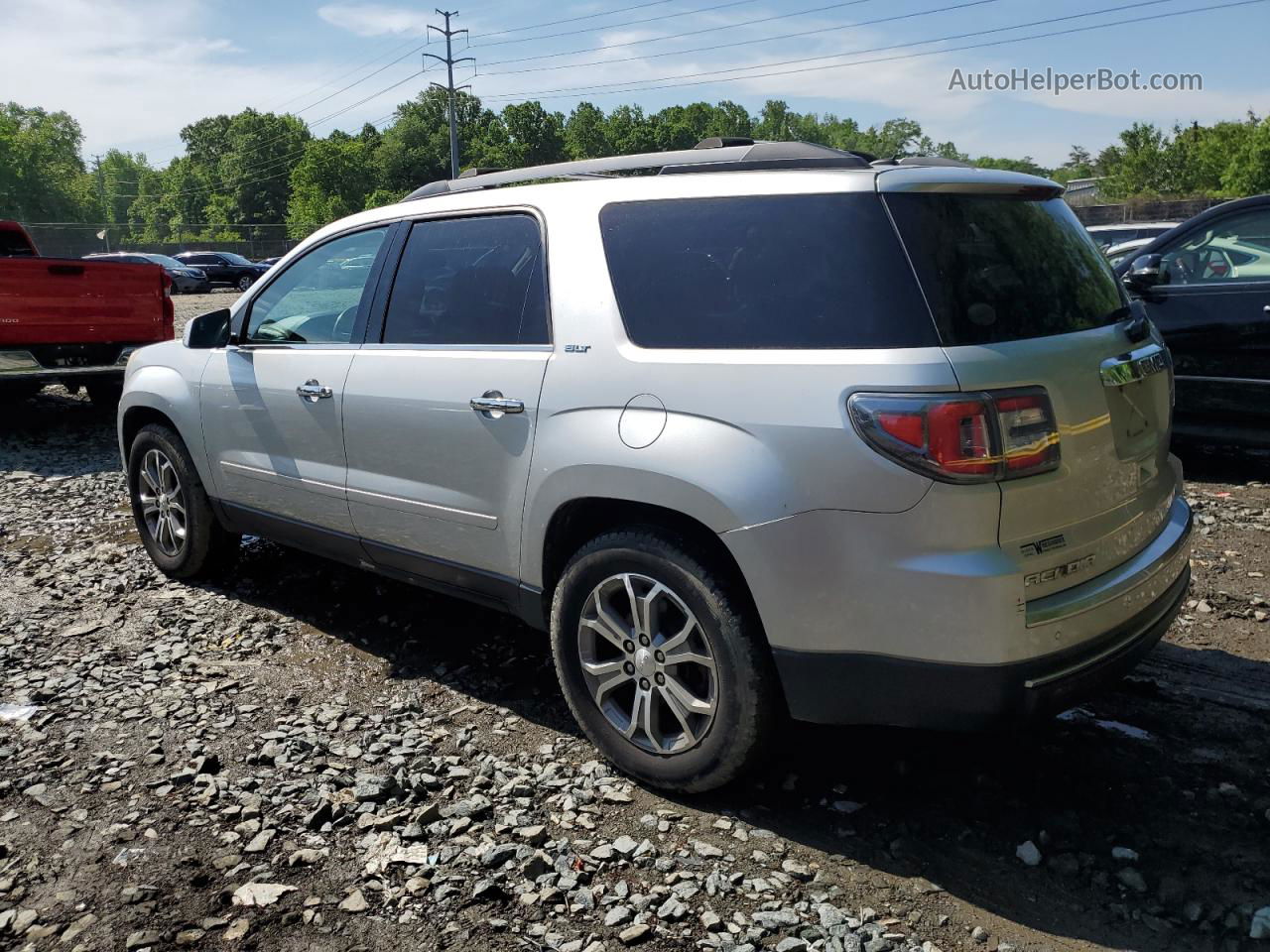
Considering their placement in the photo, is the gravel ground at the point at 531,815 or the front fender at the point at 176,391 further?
the front fender at the point at 176,391

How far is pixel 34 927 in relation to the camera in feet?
8.93

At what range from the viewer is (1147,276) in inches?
278

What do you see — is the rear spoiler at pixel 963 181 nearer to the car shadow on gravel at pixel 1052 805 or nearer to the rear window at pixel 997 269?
the rear window at pixel 997 269

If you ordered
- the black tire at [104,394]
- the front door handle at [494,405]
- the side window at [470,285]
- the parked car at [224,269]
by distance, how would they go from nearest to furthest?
the front door handle at [494,405], the side window at [470,285], the black tire at [104,394], the parked car at [224,269]

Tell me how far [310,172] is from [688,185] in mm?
101740

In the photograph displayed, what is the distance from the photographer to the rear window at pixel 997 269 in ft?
8.94

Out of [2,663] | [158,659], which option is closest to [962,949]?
[158,659]

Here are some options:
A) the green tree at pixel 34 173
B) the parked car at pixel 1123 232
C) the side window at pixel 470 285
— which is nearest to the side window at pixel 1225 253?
the side window at pixel 470 285

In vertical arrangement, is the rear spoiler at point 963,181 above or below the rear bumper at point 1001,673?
above

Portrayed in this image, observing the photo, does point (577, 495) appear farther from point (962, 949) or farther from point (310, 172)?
point (310, 172)

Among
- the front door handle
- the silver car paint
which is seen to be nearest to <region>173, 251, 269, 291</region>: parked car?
the front door handle

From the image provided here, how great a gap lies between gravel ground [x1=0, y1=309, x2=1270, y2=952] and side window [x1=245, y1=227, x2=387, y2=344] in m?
1.40

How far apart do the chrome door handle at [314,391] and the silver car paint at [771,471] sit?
0.73 m

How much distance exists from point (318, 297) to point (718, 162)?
2113mm
